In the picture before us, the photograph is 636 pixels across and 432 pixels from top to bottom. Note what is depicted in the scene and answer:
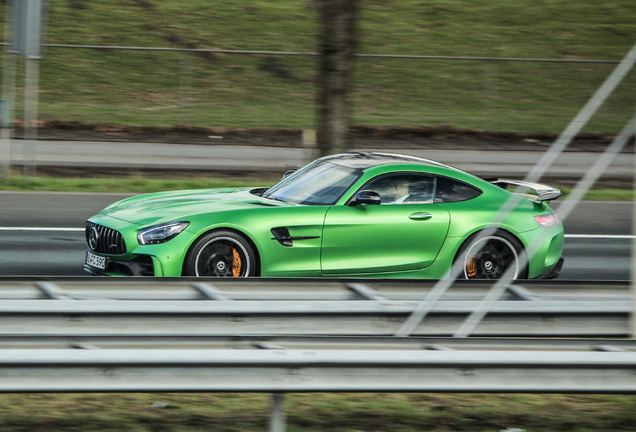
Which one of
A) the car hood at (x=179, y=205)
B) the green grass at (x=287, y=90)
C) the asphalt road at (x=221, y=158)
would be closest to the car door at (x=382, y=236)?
the car hood at (x=179, y=205)

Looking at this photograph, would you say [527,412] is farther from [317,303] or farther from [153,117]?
[153,117]

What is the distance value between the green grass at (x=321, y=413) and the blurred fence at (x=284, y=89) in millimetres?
14674

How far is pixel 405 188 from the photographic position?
852 centimetres

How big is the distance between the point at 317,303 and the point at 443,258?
9.99ft

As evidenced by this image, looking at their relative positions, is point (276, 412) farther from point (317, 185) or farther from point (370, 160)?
point (370, 160)

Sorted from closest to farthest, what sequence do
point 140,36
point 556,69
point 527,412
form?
1. point 527,412
2. point 556,69
3. point 140,36

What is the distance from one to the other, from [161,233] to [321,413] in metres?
3.41

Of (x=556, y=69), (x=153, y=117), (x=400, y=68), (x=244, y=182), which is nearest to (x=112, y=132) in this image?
(x=153, y=117)

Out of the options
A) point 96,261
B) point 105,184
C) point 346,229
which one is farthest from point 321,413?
point 105,184

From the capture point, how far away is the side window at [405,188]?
27.7 feet

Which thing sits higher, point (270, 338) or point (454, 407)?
point (270, 338)

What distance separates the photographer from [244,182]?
1625 centimetres

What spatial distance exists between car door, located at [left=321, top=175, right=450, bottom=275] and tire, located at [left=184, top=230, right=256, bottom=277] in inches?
26.5

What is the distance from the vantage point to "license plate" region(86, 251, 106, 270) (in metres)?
8.14
